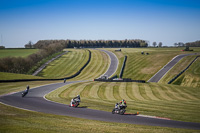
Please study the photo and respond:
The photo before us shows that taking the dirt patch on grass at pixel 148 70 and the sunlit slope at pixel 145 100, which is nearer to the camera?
the sunlit slope at pixel 145 100

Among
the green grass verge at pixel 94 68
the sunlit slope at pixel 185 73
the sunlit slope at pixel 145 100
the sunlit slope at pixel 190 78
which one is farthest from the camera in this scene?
the green grass verge at pixel 94 68

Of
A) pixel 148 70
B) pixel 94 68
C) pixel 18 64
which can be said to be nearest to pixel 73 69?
pixel 94 68

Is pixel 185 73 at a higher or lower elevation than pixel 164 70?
lower

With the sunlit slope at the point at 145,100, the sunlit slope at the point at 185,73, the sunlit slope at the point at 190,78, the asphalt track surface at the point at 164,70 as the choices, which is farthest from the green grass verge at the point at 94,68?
the sunlit slope at the point at 145,100

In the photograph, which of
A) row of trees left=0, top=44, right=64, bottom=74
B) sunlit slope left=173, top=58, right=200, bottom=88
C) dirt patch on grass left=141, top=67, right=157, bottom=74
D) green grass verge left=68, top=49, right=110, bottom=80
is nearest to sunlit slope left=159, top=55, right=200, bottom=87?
sunlit slope left=173, top=58, right=200, bottom=88

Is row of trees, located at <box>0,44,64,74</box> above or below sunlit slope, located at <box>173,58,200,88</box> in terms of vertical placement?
above

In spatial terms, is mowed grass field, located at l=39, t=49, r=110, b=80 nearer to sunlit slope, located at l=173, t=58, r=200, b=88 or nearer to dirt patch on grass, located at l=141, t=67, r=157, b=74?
dirt patch on grass, located at l=141, t=67, r=157, b=74

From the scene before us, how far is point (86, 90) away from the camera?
1859 inches

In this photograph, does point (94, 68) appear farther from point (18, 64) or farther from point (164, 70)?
point (18, 64)

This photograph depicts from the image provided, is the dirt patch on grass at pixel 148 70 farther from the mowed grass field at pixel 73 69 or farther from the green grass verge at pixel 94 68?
the mowed grass field at pixel 73 69

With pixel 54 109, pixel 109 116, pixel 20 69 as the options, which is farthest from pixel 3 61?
pixel 109 116

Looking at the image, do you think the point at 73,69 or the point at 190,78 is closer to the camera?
the point at 190,78

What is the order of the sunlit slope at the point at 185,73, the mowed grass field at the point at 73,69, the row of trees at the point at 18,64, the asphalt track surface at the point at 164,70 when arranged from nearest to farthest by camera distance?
the sunlit slope at the point at 185,73
the asphalt track surface at the point at 164,70
the mowed grass field at the point at 73,69
the row of trees at the point at 18,64

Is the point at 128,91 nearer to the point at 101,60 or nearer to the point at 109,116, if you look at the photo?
the point at 109,116
